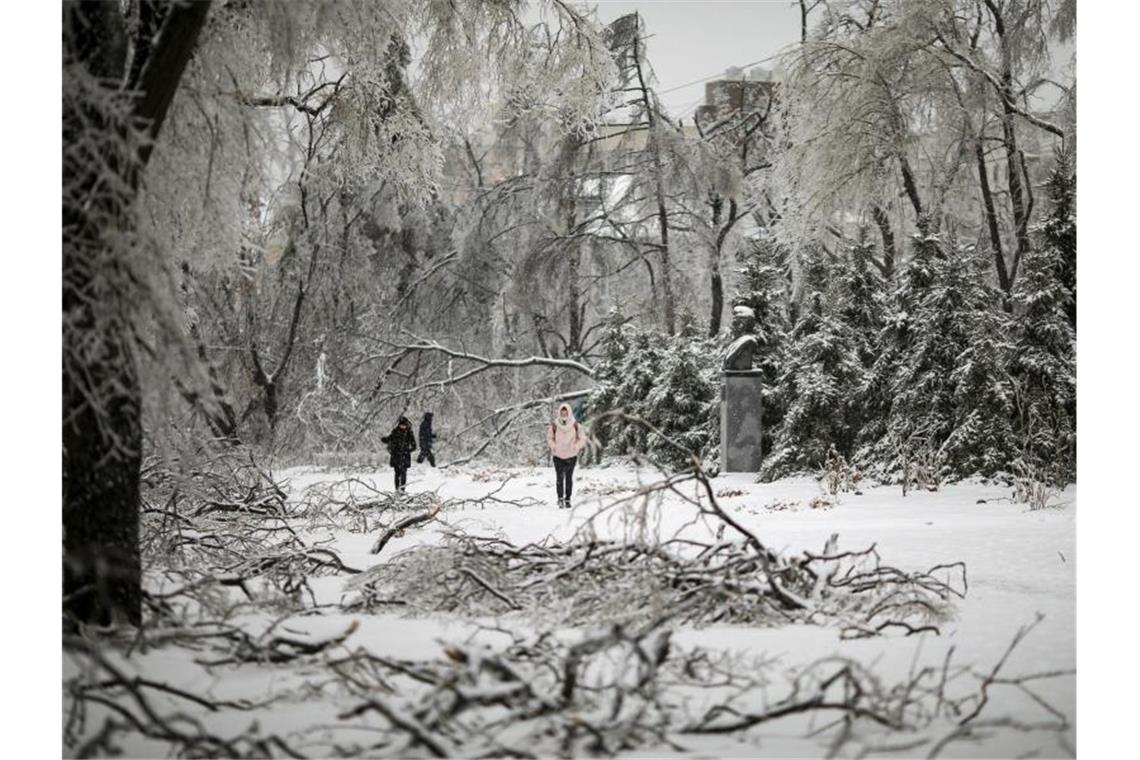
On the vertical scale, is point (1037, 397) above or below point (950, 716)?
above

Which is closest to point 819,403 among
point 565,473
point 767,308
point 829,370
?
point 829,370

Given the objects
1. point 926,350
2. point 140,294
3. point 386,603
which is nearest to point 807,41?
point 926,350

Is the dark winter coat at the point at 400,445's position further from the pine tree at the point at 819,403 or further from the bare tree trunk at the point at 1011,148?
the bare tree trunk at the point at 1011,148

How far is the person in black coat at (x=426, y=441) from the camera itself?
35.2ft

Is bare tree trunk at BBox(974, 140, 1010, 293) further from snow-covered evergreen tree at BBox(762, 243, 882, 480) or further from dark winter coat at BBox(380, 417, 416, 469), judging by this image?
dark winter coat at BBox(380, 417, 416, 469)

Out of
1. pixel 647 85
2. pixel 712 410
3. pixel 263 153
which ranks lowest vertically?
pixel 712 410

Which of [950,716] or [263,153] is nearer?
[950,716]

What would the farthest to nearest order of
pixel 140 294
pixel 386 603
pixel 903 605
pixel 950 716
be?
pixel 386 603 → pixel 903 605 → pixel 140 294 → pixel 950 716

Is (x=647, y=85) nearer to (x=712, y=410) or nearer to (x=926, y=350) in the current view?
(x=712, y=410)

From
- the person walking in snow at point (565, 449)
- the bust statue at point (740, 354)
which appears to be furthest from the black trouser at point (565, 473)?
the bust statue at point (740, 354)

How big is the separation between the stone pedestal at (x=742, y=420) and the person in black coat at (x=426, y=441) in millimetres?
3204

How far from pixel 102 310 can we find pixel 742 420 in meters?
7.12
